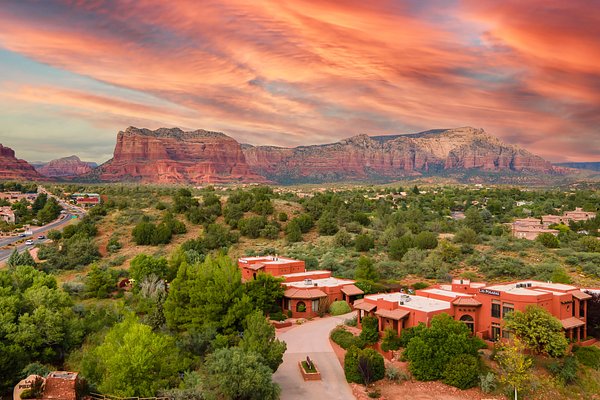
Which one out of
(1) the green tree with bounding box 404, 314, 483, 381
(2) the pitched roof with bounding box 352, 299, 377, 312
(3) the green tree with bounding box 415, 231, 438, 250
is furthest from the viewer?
(3) the green tree with bounding box 415, 231, 438, 250

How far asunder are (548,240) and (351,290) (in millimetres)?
27042

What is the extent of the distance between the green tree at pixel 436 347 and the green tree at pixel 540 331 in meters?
2.52

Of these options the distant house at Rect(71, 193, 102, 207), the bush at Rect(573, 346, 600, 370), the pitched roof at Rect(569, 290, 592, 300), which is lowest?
the bush at Rect(573, 346, 600, 370)

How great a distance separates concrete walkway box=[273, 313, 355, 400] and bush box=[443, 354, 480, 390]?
4959mm

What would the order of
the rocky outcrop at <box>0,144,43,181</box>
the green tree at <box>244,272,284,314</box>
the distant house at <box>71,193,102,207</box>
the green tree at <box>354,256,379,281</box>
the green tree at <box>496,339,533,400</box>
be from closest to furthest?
the green tree at <box>496,339,533,400</box> → the green tree at <box>244,272,284,314</box> → the green tree at <box>354,256,379,281</box> → the distant house at <box>71,193,102,207</box> → the rocky outcrop at <box>0,144,43,181</box>

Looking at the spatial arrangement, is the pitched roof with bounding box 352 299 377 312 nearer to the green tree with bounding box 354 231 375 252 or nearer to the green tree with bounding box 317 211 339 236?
the green tree with bounding box 354 231 375 252

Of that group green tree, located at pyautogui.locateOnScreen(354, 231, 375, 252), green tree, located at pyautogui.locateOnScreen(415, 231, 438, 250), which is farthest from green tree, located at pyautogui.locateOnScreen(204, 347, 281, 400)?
green tree, located at pyautogui.locateOnScreen(354, 231, 375, 252)

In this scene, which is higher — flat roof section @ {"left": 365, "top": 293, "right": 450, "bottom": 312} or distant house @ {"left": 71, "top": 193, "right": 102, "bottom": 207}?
distant house @ {"left": 71, "top": 193, "right": 102, "bottom": 207}

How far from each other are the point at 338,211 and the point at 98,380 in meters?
49.3

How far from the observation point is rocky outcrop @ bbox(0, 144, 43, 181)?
549 feet

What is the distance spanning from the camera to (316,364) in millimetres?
25359

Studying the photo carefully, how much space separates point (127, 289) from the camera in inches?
1628

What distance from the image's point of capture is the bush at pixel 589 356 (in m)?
24.6

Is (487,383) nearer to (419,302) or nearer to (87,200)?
(419,302)
